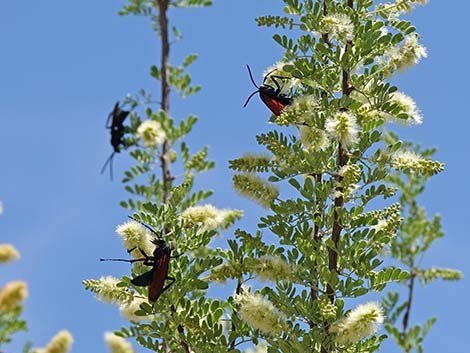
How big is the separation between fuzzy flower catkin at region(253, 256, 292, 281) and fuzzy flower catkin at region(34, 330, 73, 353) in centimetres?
122

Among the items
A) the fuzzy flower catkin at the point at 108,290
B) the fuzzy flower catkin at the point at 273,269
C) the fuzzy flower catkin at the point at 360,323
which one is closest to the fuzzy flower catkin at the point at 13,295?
the fuzzy flower catkin at the point at 108,290

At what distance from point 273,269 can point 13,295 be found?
4.68 ft

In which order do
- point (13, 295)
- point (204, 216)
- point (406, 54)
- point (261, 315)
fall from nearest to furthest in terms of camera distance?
point (261, 315) → point (406, 54) → point (204, 216) → point (13, 295)

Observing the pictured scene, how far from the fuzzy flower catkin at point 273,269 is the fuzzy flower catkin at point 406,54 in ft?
3.11

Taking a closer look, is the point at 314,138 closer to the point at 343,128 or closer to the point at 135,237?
the point at 343,128

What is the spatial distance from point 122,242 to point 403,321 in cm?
232

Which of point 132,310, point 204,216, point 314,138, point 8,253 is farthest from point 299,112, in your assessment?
point 8,253

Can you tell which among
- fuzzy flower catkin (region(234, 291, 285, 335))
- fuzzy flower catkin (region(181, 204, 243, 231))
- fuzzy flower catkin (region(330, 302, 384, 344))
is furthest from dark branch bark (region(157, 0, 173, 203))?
fuzzy flower catkin (region(330, 302, 384, 344))

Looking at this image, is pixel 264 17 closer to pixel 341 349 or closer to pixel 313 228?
pixel 313 228

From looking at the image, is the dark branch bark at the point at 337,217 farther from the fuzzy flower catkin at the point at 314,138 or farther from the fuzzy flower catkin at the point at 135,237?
the fuzzy flower catkin at the point at 135,237

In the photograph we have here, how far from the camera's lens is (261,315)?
3.31 m

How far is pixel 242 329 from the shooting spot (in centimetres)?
360

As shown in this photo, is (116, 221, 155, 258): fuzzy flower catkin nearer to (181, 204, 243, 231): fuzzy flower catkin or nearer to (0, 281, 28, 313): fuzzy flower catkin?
(181, 204, 243, 231): fuzzy flower catkin

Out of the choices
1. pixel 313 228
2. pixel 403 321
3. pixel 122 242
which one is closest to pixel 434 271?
pixel 403 321
